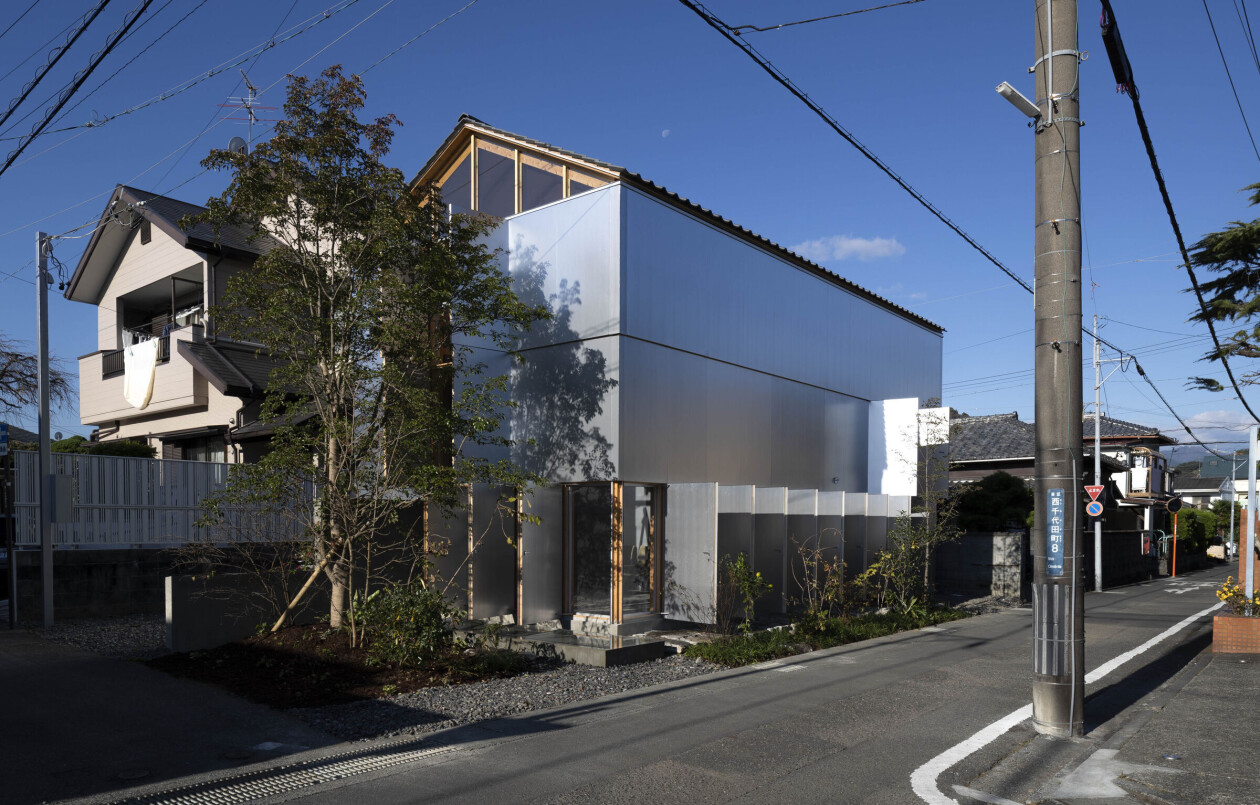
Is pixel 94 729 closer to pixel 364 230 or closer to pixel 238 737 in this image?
pixel 238 737

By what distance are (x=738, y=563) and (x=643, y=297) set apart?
14.2 ft

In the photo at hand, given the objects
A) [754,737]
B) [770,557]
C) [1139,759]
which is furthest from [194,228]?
[1139,759]

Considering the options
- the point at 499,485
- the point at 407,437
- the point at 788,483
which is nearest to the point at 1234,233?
the point at 788,483

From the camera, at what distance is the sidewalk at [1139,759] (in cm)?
622

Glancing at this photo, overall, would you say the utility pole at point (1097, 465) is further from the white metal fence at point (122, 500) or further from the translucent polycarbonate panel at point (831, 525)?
the white metal fence at point (122, 500)

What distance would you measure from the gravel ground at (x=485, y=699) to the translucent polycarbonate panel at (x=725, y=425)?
10.8ft

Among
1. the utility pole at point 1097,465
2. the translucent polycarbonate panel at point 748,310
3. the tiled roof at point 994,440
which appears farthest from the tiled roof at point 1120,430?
the translucent polycarbonate panel at point 748,310

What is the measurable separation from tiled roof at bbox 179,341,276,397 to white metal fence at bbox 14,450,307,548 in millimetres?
3244

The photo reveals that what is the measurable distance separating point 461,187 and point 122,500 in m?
8.27

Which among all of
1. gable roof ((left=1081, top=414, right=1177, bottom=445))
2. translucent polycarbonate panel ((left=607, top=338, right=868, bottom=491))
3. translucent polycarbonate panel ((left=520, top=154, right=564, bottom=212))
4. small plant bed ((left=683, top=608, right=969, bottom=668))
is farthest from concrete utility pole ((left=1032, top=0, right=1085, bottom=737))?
gable roof ((left=1081, top=414, right=1177, bottom=445))

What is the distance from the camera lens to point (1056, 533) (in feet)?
25.7

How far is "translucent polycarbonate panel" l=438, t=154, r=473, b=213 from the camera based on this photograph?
54.0 feet

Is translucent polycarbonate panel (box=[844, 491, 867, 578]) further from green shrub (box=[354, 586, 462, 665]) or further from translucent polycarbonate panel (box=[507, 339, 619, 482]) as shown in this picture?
green shrub (box=[354, 586, 462, 665])

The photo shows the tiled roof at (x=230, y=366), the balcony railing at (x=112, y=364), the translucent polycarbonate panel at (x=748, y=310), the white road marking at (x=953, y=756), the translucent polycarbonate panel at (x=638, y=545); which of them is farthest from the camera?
the balcony railing at (x=112, y=364)
